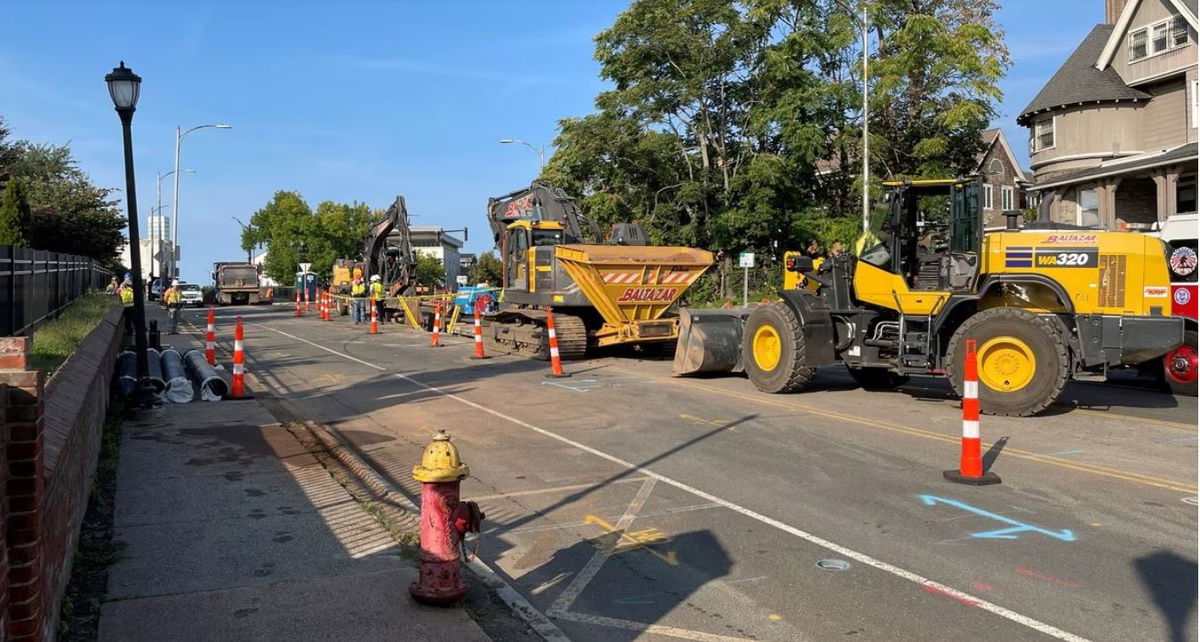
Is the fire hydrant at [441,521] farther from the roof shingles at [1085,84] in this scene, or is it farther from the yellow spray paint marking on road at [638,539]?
the roof shingles at [1085,84]

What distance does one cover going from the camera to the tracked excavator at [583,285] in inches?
707

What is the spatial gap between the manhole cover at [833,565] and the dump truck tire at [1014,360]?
635cm

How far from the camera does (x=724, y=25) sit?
39844 mm

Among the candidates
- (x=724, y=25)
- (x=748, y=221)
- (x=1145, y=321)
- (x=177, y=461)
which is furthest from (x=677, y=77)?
(x=177, y=461)

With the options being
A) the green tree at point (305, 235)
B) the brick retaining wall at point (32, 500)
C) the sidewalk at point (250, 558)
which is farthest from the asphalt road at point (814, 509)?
the green tree at point (305, 235)

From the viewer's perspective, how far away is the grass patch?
7.34 m

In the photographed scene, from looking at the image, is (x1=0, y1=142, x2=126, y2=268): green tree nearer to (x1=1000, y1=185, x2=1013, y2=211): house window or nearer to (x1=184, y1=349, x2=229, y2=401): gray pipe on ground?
(x1=184, y1=349, x2=229, y2=401): gray pipe on ground

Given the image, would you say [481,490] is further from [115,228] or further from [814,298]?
[115,228]

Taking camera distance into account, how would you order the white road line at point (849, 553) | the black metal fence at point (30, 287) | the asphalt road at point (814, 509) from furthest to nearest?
the black metal fence at point (30, 287) → the asphalt road at point (814, 509) → the white road line at point (849, 553)

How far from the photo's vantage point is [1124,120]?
33.6 m

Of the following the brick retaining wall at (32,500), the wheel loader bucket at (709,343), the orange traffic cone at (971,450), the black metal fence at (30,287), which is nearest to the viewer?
the brick retaining wall at (32,500)

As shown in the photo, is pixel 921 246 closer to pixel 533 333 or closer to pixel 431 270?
pixel 533 333

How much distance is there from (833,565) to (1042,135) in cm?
3588

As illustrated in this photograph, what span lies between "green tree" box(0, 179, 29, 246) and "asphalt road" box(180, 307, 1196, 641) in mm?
15332
